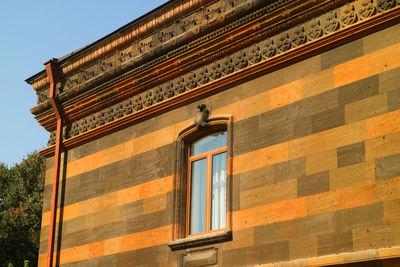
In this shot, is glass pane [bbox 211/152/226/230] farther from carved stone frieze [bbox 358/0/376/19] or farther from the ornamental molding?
carved stone frieze [bbox 358/0/376/19]

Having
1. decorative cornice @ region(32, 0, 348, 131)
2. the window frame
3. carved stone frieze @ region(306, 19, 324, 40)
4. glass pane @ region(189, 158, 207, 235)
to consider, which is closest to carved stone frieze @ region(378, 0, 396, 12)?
decorative cornice @ region(32, 0, 348, 131)

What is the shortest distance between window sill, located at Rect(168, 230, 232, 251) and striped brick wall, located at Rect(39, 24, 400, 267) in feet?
0.49

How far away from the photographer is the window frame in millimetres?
12352

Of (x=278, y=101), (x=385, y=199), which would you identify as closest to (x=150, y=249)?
(x=278, y=101)

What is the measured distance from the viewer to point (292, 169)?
38.0 ft

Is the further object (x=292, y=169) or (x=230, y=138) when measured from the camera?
(x=230, y=138)

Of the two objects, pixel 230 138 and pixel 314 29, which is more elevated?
pixel 314 29

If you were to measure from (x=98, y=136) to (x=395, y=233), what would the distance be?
789 centimetres

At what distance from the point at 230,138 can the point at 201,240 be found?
1.91 m

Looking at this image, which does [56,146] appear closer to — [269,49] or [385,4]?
[269,49]

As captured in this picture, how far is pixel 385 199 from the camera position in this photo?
33.3ft

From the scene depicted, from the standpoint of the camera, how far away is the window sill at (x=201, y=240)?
1216cm

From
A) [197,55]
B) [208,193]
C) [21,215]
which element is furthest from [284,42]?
[21,215]

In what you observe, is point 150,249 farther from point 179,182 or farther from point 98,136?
point 98,136
